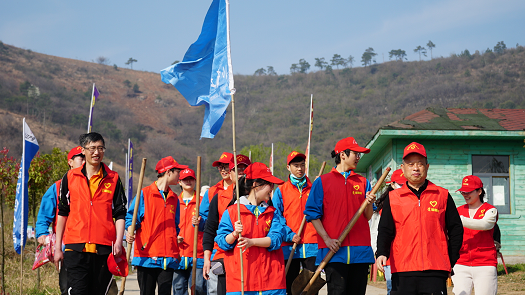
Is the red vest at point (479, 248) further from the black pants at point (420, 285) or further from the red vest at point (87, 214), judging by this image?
the red vest at point (87, 214)

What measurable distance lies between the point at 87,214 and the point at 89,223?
0.09 m

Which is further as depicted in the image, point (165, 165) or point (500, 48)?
point (500, 48)

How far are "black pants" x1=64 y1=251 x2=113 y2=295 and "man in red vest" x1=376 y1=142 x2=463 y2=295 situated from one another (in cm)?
281

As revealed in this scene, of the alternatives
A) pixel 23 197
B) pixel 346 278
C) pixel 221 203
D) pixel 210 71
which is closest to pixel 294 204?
pixel 221 203

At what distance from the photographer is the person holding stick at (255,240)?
5344 mm

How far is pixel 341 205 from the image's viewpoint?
19.9 ft

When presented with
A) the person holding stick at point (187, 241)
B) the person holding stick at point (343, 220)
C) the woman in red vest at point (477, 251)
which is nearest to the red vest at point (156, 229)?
the person holding stick at point (187, 241)

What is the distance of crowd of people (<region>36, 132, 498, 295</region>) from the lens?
5.05 m

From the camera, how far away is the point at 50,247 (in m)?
6.01

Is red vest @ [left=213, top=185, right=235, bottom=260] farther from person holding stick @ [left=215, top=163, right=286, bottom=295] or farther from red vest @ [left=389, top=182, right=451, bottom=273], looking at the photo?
red vest @ [left=389, top=182, right=451, bottom=273]

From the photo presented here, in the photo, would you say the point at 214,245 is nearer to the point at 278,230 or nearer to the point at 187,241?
the point at 278,230

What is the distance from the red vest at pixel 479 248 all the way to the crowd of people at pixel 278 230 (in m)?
0.01

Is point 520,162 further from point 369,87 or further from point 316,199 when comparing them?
A: point 369,87

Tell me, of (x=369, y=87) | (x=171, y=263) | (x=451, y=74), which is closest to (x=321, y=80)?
(x=369, y=87)
